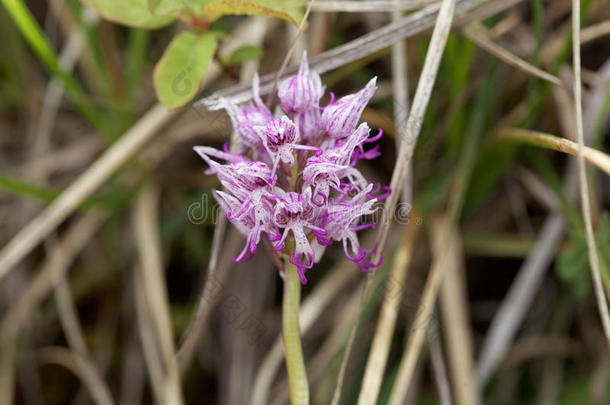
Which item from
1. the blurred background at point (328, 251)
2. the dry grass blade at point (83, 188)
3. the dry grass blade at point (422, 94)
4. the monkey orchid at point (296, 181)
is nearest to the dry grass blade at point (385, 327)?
the blurred background at point (328, 251)

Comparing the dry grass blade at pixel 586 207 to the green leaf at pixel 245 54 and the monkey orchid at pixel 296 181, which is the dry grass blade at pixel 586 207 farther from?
the green leaf at pixel 245 54

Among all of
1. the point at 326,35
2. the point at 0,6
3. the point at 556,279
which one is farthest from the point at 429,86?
the point at 0,6

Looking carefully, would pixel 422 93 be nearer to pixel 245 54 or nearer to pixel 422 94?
pixel 422 94

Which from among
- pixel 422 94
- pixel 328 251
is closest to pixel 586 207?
pixel 422 94

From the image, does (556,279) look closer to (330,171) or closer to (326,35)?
(326,35)

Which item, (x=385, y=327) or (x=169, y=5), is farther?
(x=385, y=327)

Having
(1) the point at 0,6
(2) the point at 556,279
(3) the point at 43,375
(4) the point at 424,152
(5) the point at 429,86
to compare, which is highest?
(1) the point at 0,6
